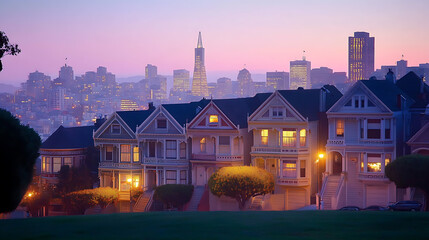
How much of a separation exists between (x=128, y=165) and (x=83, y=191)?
5066 mm

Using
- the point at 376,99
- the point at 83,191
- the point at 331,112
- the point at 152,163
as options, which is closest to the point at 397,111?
the point at 376,99

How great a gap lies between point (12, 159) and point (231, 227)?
28.2 ft

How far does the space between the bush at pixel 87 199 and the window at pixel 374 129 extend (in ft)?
78.7

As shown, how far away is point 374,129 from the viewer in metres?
48.3

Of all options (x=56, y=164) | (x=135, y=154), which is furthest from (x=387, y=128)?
(x=56, y=164)

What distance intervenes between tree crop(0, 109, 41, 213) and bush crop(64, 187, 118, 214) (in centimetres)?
3126

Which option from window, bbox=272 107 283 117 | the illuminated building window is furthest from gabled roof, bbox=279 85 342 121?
the illuminated building window

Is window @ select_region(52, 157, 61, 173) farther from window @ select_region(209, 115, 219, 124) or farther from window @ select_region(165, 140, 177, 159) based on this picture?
window @ select_region(209, 115, 219, 124)

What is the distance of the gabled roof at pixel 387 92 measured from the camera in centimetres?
4800

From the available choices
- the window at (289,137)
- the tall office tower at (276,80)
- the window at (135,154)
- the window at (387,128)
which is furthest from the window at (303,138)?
the tall office tower at (276,80)

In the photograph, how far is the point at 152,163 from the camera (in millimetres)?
56094

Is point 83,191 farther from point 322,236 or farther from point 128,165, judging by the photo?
point 322,236

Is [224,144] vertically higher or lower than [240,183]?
higher

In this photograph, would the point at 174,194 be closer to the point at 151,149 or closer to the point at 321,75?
the point at 151,149
